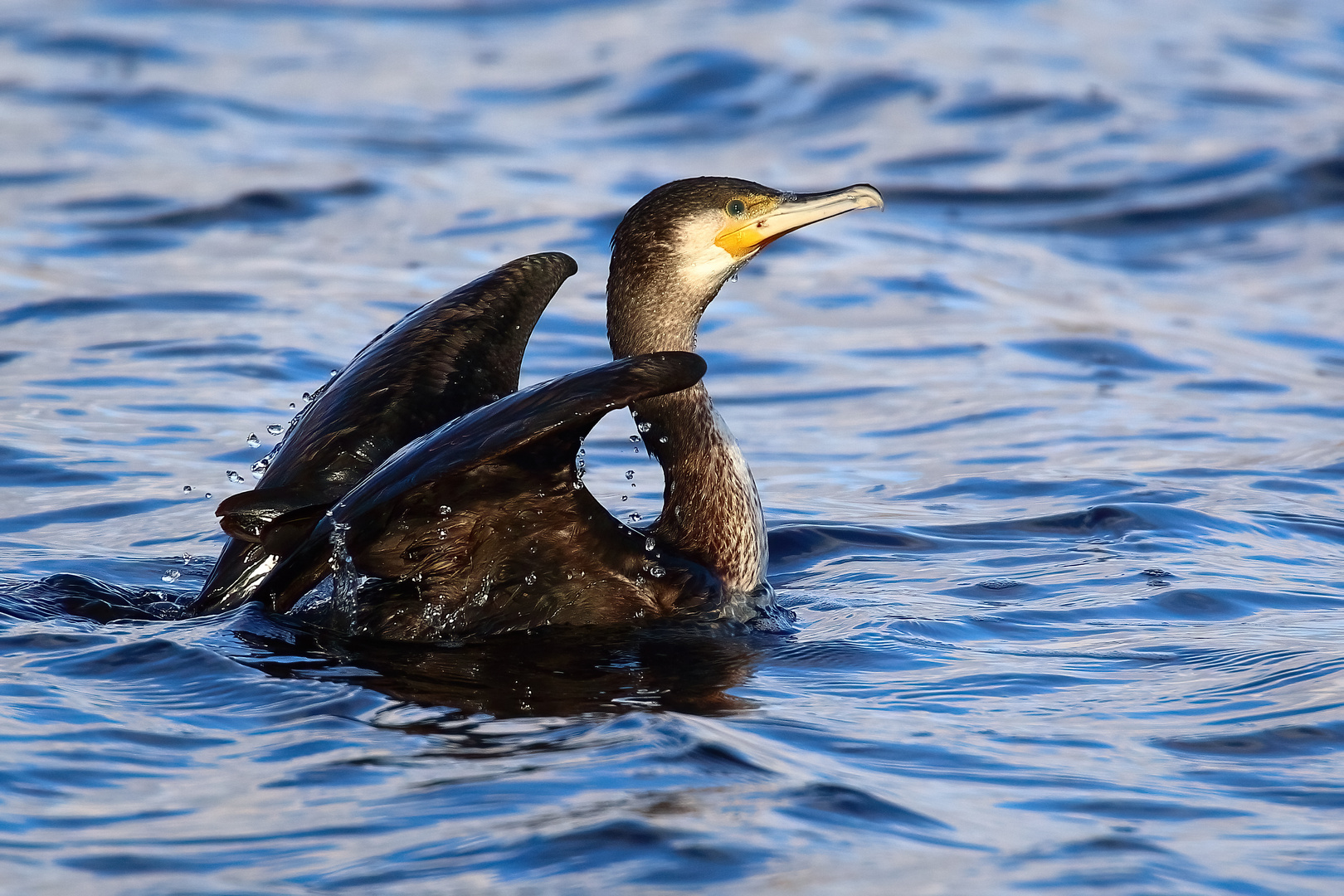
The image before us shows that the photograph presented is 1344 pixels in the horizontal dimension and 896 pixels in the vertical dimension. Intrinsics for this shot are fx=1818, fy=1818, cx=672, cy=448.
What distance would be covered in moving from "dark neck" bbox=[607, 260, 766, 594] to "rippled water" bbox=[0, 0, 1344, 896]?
1.04 feet

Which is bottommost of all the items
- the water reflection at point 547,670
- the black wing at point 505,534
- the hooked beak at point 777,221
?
the water reflection at point 547,670

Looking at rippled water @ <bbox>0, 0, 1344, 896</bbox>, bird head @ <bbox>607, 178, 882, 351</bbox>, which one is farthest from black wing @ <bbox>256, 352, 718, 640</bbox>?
bird head @ <bbox>607, 178, 882, 351</bbox>

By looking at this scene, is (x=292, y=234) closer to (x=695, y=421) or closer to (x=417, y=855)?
(x=695, y=421)

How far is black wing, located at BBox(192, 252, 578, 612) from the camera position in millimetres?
5027

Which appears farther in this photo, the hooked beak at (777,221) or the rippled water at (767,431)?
the hooked beak at (777,221)

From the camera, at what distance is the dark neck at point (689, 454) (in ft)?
17.4

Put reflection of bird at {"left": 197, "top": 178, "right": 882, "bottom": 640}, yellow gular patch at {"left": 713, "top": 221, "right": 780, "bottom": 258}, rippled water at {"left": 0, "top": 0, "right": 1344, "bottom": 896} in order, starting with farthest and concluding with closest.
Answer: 1. yellow gular patch at {"left": 713, "top": 221, "right": 780, "bottom": 258}
2. reflection of bird at {"left": 197, "top": 178, "right": 882, "bottom": 640}
3. rippled water at {"left": 0, "top": 0, "right": 1344, "bottom": 896}

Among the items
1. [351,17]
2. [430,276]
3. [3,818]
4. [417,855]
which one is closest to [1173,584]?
[417,855]

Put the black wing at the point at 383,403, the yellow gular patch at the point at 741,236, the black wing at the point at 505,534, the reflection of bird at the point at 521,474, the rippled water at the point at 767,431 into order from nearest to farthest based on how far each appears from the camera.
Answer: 1. the rippled water at the point at 767,431
2. the black wing at the point at 505,534
3. the reflection of bird at the point at 521,474
4. the black wing at the point at 383,403
5. the yellow gular patch at the point at 741,236

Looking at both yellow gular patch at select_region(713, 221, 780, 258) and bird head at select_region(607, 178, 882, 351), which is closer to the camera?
bird head at select_region(607, 178, 882, 351)

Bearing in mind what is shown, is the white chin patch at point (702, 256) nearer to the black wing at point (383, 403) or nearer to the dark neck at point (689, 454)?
the dark neck at point (689, 454)

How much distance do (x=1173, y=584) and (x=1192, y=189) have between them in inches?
309

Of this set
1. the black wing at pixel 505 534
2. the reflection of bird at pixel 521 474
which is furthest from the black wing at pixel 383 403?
the black wing at pixel 505 534

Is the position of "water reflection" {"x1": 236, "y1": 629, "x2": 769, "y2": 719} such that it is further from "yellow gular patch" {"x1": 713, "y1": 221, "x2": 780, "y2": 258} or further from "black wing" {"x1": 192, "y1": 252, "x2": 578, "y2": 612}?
"yellow gular patch" {"x1": 713, "y1": 221, "x2": 780, "y2": 258}
